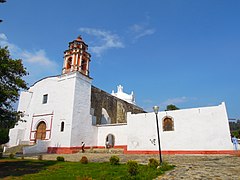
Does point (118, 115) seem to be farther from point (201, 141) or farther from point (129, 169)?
point (129, 169)

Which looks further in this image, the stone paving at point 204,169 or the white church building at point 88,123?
the white church building at point 88,123

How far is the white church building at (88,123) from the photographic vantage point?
1490 cm

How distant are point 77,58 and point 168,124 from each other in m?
13.2

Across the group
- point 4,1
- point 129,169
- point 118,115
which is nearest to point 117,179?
point 129,169

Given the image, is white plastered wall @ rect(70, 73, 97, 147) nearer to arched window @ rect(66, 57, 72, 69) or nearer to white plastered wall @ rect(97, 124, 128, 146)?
white plastered wall @ rect(97, 124, 128, 146)

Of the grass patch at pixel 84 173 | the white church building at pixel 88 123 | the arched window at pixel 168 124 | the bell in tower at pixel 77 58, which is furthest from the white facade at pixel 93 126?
the grass patch at pixel 84 173

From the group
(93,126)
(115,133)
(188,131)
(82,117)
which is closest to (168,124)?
(188,131)

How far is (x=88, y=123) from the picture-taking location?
71.1 ft

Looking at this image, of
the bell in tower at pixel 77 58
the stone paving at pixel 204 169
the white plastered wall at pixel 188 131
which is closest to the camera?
the stone paving at pixel 204 169

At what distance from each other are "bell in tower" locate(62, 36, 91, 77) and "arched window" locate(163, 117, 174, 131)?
1152 cm

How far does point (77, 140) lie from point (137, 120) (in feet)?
23.4

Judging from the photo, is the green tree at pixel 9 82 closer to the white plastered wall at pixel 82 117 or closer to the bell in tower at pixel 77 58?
the white plastered wall at pixel 82 117

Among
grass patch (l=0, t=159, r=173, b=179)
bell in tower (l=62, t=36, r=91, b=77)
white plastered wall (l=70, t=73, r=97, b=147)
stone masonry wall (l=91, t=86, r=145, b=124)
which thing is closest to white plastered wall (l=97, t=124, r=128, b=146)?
white plastered wall (l=70, t=73, r=97, b=147)

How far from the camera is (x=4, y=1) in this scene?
825cm
